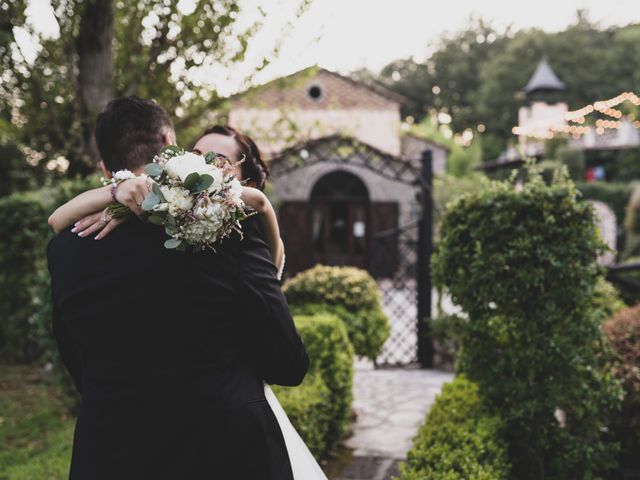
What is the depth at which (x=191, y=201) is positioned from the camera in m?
1.74

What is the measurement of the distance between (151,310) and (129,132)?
59 centimetres

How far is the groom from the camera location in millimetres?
1762

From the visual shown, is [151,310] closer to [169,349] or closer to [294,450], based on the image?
[169,349]

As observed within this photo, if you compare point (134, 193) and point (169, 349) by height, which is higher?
point (134, 193)

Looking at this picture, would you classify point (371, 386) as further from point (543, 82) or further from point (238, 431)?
point (543, 82)

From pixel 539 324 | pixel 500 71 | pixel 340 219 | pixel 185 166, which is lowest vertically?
pixel 539 324

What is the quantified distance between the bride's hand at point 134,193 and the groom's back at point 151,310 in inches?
2.5

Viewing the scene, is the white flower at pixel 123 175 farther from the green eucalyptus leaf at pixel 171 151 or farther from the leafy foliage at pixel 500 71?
the leafy foliage at pixel 500 71

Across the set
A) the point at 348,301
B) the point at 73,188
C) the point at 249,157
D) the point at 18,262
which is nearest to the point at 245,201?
the point at 249,157

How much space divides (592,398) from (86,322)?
317 centimetres

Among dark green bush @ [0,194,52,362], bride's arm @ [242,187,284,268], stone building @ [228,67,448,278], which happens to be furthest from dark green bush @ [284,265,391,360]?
stone building @ [228,67,448,278]

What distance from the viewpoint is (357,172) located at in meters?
23.2

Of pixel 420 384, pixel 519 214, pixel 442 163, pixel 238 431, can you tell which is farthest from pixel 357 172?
pixel 238 431

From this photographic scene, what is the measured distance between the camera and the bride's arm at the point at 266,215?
203 centimetres
